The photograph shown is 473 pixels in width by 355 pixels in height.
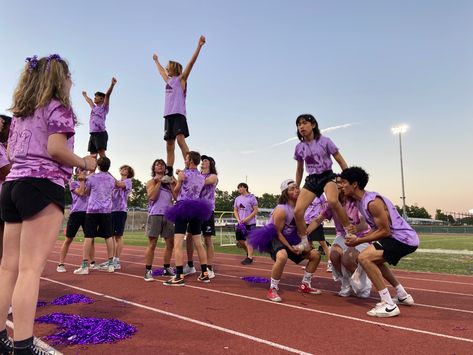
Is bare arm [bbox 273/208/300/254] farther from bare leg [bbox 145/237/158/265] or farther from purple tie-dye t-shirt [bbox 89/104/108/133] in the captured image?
purple tie-dye t-shirt [bbox 89/104/108/133]

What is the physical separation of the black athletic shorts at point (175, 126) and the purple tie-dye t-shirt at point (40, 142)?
360 cm

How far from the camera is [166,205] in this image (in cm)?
686

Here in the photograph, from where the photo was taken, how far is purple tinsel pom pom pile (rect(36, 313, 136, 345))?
3109 mm

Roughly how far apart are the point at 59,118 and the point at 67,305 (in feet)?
9.06

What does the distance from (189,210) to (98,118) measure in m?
3.36

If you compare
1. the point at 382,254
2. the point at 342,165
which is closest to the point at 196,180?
the point at 342,165

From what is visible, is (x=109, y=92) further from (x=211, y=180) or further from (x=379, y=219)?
(x=379, y=219)

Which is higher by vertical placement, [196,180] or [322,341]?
[196,180]

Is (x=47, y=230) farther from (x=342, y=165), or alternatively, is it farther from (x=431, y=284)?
(x=431, y=284)

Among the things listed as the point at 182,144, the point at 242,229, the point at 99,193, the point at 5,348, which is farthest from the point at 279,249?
the point at 242,229

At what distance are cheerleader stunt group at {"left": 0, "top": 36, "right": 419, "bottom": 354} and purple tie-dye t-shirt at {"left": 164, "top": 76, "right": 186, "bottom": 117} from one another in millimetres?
17

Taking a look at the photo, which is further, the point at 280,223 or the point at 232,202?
the point at 232,202

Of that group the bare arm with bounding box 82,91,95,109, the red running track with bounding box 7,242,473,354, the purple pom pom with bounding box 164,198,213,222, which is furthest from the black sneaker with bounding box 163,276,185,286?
the bare arm with bounding box 82,91,95,109

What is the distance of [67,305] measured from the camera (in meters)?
4.39
